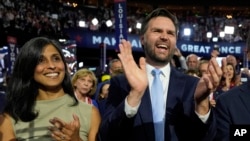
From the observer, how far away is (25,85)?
2748mm

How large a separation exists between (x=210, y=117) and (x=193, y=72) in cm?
→ 319

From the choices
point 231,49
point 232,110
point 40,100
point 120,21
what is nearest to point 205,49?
point 231,49

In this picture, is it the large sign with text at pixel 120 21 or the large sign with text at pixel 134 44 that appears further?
the large sign with text at pixel 134 44

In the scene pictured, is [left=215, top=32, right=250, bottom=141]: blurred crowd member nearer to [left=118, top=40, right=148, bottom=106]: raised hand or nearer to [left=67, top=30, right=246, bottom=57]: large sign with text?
[left=118, top=40, right=148, bottom=106]: raised hand

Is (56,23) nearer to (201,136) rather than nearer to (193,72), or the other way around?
(193,72)

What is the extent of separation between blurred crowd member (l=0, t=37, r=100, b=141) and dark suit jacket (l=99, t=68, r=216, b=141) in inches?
9.9

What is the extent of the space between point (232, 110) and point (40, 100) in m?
1.19

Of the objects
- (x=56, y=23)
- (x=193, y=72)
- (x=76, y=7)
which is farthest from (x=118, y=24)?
(x=76, y=7)

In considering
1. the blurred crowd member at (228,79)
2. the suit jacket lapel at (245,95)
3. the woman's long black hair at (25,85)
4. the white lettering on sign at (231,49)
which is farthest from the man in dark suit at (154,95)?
the white lettering on sign at (231,49)

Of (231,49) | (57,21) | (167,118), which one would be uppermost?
(57,21)

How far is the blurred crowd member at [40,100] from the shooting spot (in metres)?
2.63

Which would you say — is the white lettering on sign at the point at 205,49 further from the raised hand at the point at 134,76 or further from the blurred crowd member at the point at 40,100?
the raised hand at the point at 134,76

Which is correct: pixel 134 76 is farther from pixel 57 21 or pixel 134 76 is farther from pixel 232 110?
pixel 57 21

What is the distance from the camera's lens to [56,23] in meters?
17.7
